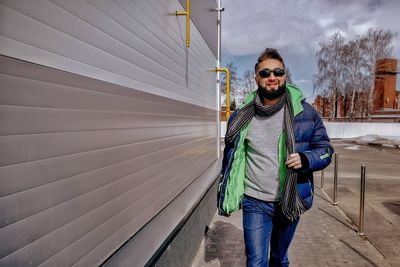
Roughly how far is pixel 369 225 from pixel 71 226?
15.3ft

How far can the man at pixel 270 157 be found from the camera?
2326 mm

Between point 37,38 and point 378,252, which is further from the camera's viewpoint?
point 378,252

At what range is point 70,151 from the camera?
5.20ft

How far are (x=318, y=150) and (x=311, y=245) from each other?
7.33 feet

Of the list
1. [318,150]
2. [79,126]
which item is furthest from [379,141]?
[79,126]

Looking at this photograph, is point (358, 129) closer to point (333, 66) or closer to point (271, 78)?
point (333, 66)

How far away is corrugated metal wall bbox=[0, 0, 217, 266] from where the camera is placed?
124cm

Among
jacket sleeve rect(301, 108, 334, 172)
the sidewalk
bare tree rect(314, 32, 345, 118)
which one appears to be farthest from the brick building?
jacket sleeve rect(301, 108, 334, 172)

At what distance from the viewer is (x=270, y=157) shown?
2412 millimetres

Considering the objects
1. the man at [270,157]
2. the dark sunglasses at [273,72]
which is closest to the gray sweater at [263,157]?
the man at [270,157]

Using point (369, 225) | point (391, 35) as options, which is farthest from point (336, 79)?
point (369, 225)

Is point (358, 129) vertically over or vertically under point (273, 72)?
under

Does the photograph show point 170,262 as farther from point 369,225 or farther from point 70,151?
point 369,225

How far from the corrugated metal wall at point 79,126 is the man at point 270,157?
0.75 metres
